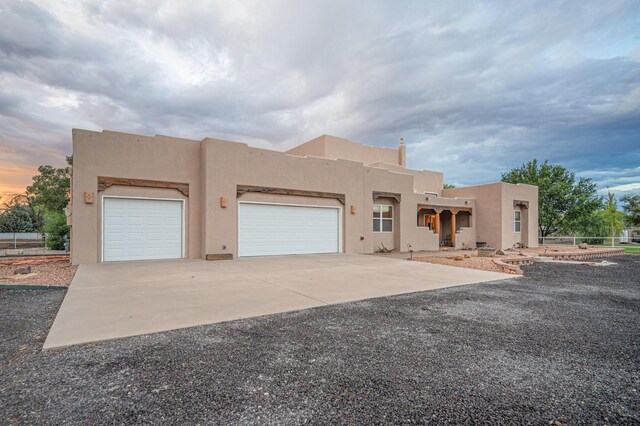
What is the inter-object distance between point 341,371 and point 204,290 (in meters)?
4.17

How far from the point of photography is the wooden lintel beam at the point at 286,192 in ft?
40.3

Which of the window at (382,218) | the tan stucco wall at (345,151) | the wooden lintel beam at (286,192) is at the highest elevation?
the tan stucco wall at (345,151)

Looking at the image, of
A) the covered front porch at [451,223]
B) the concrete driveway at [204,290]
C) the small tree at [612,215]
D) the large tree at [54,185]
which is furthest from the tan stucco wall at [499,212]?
the large tree at [54,185]

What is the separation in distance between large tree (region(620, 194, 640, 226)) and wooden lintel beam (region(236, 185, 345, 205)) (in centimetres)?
3944

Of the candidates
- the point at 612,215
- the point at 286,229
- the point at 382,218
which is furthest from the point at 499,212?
the point at 612,215

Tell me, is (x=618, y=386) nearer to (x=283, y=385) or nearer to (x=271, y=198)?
(x=283, y=385)

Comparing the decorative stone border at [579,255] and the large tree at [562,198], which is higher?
the large tree at [562,198]

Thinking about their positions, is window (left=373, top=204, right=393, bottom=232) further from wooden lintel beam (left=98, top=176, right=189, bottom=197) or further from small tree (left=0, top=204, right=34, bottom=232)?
small tree (left=0, top=204, right=34, bottom=232)

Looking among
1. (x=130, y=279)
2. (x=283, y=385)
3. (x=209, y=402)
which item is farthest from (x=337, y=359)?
(x=130, y=279)

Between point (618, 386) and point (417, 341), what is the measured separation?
165 cm

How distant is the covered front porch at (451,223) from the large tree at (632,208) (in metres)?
28.0

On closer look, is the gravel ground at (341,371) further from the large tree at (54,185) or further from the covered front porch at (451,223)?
the large tree at (54,185)

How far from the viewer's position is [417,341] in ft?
11.7

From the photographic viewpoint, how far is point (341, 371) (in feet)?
9.12
